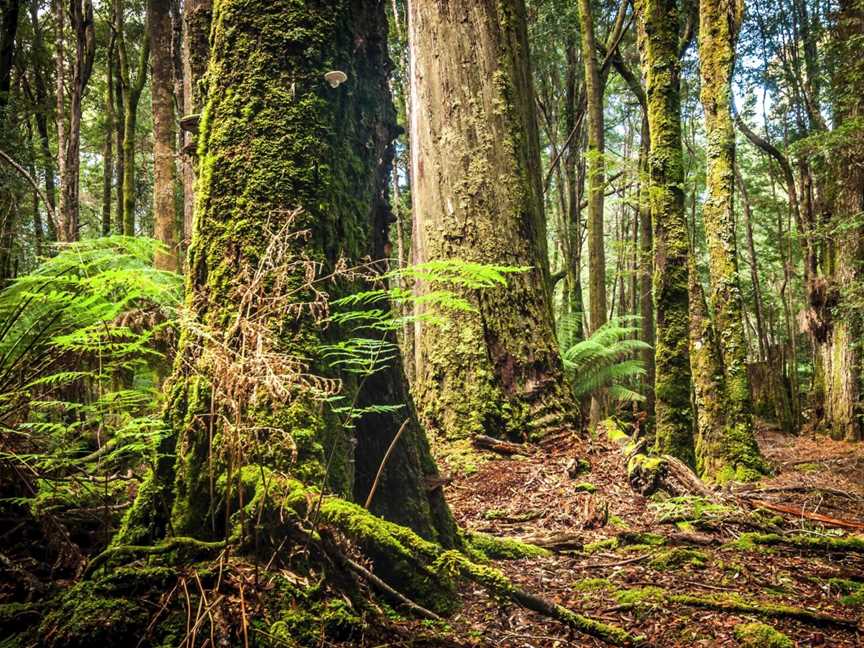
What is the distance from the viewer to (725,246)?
6109 millimetres

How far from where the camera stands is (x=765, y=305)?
2994 cm

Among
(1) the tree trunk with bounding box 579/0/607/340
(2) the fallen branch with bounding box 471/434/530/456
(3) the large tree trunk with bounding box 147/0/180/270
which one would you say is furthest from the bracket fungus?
(1) the tree trunk with bounding box 579/0/607/340

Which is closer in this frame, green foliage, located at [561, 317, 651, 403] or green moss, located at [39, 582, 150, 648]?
green moss, located at [39, 582, 150, 648]

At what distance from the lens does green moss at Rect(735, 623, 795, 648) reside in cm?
212

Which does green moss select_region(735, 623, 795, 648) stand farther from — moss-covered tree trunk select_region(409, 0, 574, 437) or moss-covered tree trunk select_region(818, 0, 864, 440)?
moss-covered tree trunk select_region(818, 0, 864, 440)

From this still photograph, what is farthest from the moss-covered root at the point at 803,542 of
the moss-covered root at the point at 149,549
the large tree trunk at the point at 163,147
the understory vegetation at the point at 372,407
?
the large tree trunk at the point at 163,147

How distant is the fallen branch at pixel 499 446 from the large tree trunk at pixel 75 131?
482 cm

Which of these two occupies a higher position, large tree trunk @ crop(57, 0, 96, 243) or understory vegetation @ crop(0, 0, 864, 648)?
large tree trunk @ crop(57, 0, 96, 243)

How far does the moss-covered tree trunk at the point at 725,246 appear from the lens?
5.67 metres

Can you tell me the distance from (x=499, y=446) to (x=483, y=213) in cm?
225

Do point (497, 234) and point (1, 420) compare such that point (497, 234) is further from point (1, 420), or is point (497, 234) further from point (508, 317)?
point (1, 420)

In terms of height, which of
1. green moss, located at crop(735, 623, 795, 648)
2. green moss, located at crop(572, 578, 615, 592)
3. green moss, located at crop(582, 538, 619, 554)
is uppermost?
green moss, located at crop(735, 623, 795, 648)

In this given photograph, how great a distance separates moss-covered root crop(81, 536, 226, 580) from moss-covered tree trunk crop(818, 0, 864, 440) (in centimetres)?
1065

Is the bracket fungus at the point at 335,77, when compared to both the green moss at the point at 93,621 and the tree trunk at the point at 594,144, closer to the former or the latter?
the green moss at the point at 93,621
